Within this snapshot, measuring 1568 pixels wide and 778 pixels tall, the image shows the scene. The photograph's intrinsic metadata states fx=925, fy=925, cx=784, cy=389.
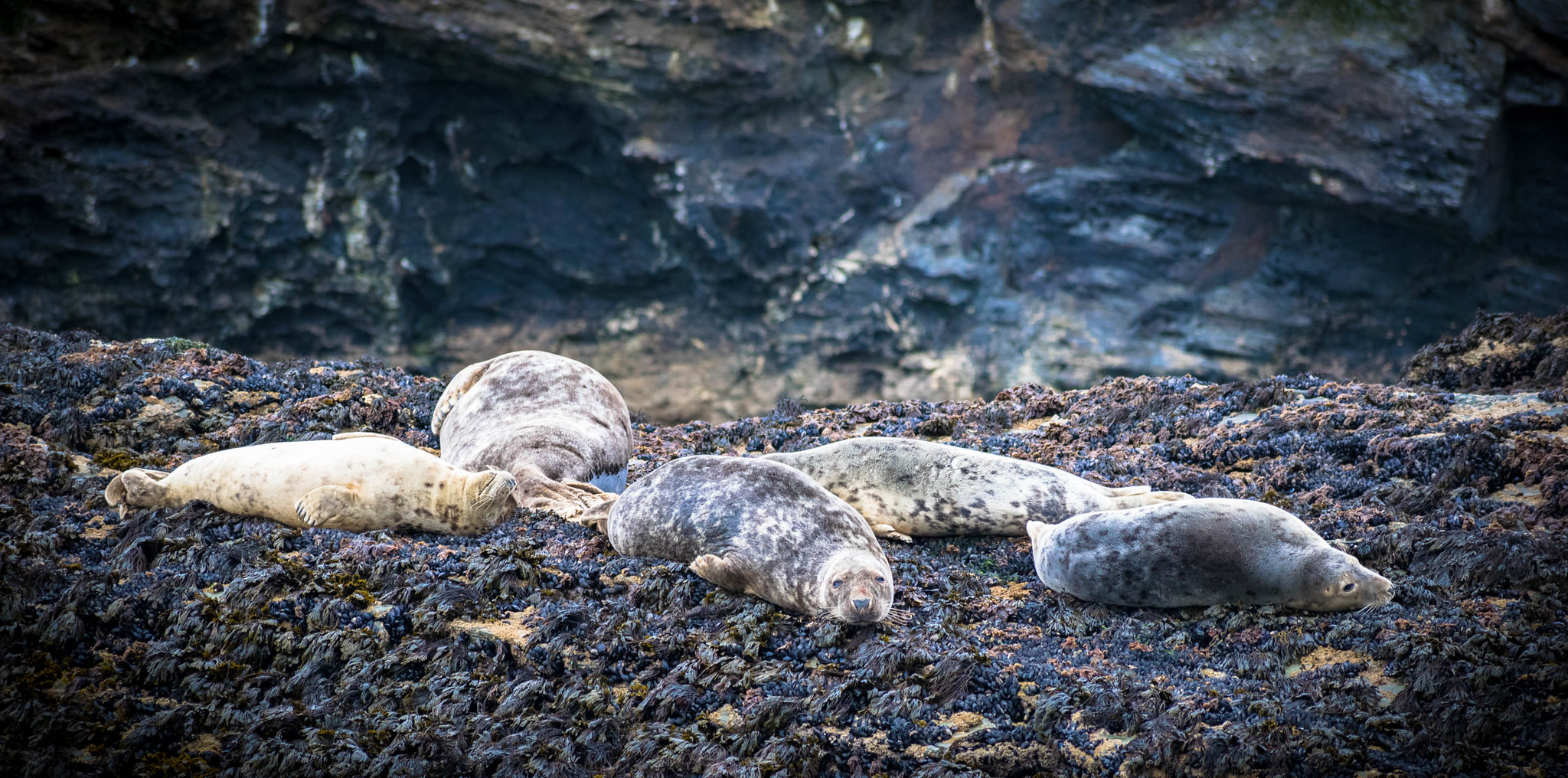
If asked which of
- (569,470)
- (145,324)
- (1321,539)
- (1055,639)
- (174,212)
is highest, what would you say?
(1321,539)

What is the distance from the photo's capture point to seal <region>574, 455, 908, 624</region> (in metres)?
3.94

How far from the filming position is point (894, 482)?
522 cm

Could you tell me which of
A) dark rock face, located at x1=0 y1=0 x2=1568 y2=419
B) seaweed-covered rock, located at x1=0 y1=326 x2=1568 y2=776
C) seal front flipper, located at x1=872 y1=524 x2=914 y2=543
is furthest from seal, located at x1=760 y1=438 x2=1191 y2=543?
dark rock face, located at x1=0 y1=0 x2=1568 y2=419

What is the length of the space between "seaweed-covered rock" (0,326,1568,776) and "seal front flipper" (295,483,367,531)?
0.16m

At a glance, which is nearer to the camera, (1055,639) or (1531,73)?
(1055,639)

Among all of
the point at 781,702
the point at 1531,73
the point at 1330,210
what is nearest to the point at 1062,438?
the point at 781,702

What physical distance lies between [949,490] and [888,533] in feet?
1.37

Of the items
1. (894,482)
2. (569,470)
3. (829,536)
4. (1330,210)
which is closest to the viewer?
(829,536)

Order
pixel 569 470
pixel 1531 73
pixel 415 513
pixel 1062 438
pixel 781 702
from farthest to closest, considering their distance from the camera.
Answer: pixel 1531 73 < pixel 1062 438 < pixel 569 470 < pixel 415 513 < pixel 781 702

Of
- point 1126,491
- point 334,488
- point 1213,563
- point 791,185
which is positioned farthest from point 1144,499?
point 791,185

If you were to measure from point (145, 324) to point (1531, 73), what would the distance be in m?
25.8

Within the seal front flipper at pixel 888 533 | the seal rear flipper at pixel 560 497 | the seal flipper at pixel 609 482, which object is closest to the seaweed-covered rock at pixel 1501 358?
the seal front flipper at pixel 888 533

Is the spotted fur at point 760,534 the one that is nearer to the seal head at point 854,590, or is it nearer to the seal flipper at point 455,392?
the seal head at point 854,590

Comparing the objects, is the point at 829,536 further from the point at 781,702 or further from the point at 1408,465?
the point at 1408,465
